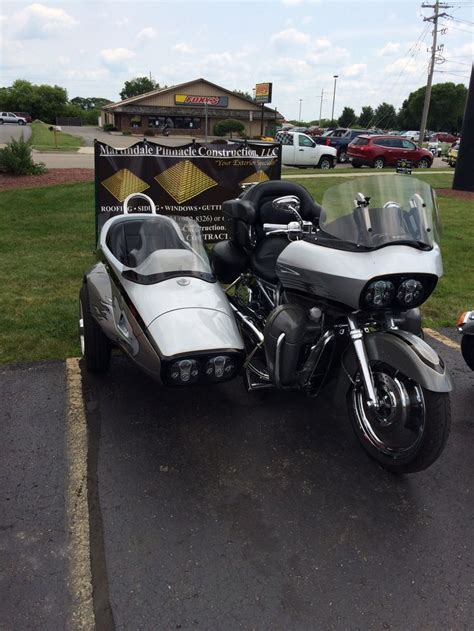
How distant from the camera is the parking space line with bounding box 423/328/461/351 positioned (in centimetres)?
498

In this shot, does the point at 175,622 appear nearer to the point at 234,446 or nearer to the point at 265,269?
the point at 234,446

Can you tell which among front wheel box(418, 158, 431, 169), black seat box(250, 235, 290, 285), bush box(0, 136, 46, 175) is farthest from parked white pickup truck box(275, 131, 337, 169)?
black seat box(250, 235, 290, 285)

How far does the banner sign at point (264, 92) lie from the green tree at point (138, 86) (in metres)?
72.6

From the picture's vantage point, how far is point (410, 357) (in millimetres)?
2670

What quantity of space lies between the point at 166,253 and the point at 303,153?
71.0ft

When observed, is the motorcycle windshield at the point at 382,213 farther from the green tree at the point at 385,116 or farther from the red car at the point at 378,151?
the green tree at the point at 385,116

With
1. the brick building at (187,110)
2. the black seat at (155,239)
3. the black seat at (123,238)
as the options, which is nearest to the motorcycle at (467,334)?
the black seat at (155,239)

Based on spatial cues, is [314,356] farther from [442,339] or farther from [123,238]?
[442,339]

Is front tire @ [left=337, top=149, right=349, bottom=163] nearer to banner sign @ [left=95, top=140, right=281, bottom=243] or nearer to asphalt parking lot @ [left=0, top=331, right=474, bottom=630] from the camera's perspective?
banner sign @ [left=95, top=140, right=281, bottom=243]

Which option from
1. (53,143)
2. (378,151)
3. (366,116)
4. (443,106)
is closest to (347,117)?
Answer: (366,116)

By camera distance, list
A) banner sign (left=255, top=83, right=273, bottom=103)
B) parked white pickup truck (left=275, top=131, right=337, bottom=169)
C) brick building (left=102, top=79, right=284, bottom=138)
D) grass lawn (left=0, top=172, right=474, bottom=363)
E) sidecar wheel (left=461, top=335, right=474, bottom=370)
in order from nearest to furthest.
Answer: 1. sidecar wheel (left=461, top=335, right=474, bottom=370)
2. grass lawn (left=0, top=172, right=474, bottom=363)
3. parked white pickup truck (left=275, top=131, right=337, bottom=169)
4. banner sign (left=255, top=83, right=273, bottom=103)
5. brick building (left=102, top=79, right=284, bottom=138)

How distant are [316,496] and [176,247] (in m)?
1.98

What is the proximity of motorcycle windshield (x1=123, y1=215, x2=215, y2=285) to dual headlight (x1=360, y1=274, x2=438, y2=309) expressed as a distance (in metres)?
1.31

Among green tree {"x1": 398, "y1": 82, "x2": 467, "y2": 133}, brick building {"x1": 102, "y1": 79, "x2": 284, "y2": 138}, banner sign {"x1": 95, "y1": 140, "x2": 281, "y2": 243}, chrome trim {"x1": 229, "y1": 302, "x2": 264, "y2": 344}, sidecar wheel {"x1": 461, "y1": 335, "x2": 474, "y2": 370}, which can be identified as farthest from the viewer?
green tree {"x1": 398, "y1": 82, "x2": 467, "y2": 133}
